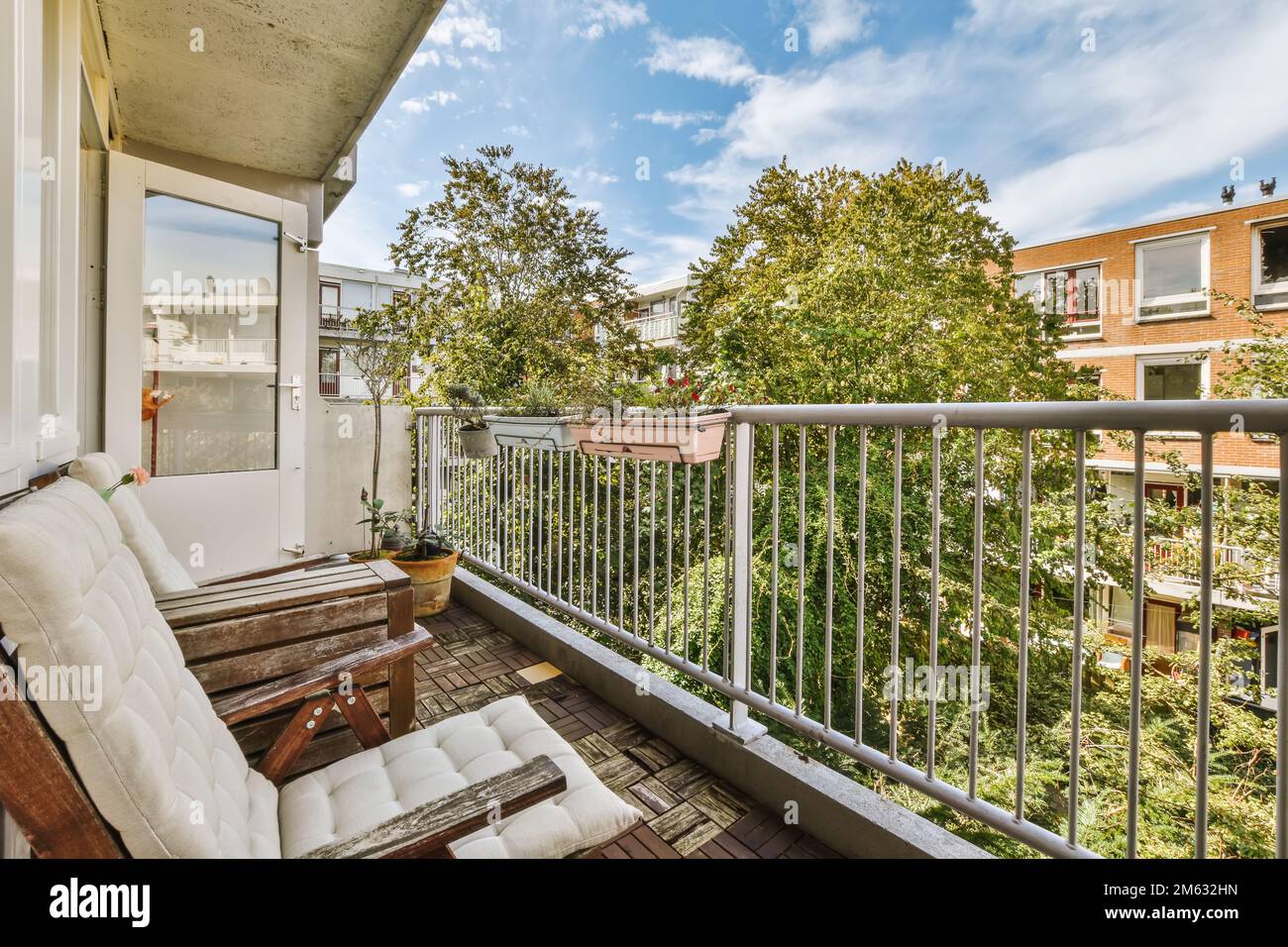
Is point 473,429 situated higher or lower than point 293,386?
lower

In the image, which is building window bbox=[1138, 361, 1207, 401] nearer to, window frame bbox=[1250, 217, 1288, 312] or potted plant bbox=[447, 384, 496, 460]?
window frame bbox=[1250, 217, 1288, 312]

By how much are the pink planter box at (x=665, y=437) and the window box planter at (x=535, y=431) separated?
0.22 meters

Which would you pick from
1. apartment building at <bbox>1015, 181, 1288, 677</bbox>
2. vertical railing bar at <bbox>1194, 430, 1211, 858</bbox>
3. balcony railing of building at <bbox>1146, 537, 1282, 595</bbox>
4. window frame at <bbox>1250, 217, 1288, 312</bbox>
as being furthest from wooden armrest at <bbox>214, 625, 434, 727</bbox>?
window frame at <bbox>1250, 217, 1288, 312</bbox>

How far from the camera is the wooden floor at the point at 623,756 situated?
1.63m

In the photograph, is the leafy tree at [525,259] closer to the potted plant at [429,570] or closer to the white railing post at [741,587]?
the potted plant at [429,570]

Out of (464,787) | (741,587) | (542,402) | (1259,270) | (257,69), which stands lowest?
(464,787)

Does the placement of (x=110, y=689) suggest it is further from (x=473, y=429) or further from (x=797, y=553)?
(x=473, y=429)

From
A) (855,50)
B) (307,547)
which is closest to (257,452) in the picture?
(307,547)

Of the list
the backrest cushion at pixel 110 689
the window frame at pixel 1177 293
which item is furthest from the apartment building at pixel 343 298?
the backrest cushion at pixel 110 689

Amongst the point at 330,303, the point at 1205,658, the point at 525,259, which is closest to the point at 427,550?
the point at 1205,658

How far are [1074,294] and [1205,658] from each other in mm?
16413

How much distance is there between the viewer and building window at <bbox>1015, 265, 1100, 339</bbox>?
13.7 metres

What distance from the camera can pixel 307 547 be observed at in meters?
4.40

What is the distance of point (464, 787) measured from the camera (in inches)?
47.6
